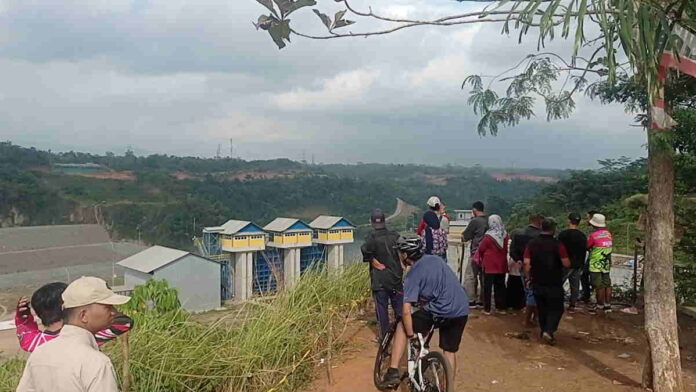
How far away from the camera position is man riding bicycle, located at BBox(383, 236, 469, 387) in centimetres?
401

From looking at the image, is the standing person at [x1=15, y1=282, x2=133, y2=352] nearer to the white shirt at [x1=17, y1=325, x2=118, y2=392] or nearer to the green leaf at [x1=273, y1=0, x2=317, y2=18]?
the white shirt at [x1=17, y1=325, x2=118, y2=392]

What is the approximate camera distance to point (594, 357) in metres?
5.34

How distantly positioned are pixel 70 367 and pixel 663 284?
373 centimetres

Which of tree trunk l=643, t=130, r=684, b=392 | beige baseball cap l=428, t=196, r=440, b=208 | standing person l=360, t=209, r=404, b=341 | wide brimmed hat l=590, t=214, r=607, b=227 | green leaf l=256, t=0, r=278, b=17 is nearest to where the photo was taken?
green leaf l=256, t=0, r=278, b=17

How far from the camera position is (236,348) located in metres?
5.03

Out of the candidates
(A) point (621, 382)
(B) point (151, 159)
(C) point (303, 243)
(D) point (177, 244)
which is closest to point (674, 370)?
(A) point (621, 382)

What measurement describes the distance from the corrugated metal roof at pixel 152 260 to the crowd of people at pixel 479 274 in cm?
1042

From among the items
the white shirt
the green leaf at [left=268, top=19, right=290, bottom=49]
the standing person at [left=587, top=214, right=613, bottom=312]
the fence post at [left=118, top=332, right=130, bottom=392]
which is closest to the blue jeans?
the fence post at [left=118, top=332, right=130, bottom=392]

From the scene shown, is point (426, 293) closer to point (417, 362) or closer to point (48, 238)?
point (417, 362)

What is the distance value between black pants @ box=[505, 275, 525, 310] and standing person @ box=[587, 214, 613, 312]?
0.87 metres

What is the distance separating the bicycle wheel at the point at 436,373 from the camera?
3801 mm

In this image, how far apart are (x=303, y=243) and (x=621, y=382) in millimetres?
12293

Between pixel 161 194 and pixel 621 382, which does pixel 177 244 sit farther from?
pixel 621 382

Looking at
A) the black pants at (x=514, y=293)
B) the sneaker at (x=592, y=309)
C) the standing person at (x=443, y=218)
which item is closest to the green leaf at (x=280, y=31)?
the standing person at (x=443, y=218)
